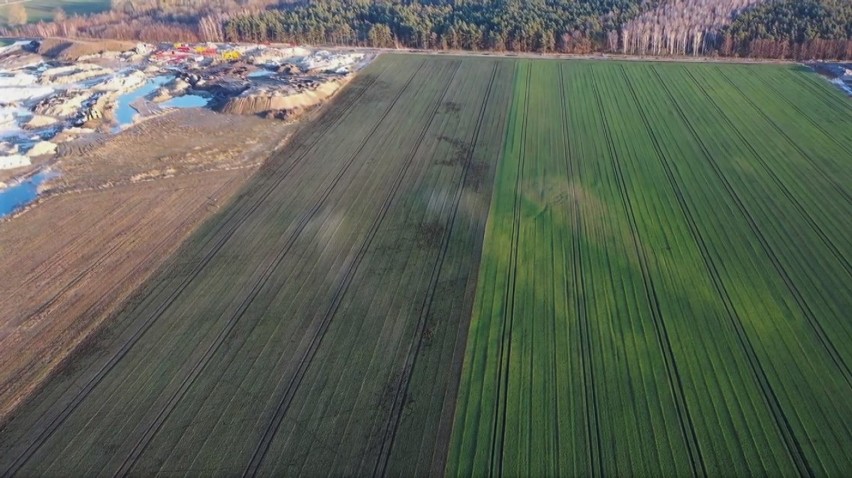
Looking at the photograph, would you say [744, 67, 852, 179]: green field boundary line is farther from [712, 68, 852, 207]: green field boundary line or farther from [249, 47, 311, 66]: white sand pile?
[249, 47, 311, 66]: white sand pile

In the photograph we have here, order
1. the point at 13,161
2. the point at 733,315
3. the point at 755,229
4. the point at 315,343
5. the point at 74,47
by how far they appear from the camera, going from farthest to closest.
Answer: the point at 74,47
the point at 13,161
the point at 755,229
the point at 733,315
the point at 315,343

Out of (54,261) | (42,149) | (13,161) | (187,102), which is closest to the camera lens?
(54,261)

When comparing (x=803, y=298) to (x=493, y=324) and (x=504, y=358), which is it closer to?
(x=493, y=324)

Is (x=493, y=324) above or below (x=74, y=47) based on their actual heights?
below

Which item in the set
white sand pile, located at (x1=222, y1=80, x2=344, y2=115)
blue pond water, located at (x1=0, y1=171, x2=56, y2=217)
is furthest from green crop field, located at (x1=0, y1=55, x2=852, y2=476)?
blue pond water, located at (x1=0, y1=171, x2=56, y2=217)

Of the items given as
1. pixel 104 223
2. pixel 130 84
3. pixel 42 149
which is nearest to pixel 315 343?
pixel 104 223

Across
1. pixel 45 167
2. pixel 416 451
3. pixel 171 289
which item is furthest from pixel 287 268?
pixel 45 167
